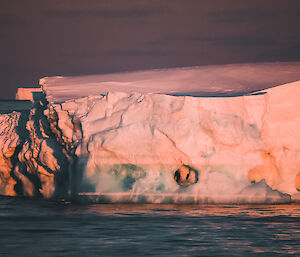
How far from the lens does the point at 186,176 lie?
14.8 meters

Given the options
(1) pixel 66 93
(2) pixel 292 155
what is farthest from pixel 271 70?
(1) pixel 66 93

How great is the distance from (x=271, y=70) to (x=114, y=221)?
25.1 ft

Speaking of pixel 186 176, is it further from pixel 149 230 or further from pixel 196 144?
pixel 149 230

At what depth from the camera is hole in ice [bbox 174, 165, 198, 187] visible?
565 inches

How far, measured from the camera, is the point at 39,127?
16562 millimetres

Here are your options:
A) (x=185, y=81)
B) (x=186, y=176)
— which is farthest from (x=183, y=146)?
(x=185, y=81)

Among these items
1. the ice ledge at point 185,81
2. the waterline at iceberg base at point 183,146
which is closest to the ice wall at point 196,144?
the waterline at iceberg base at point 183,146

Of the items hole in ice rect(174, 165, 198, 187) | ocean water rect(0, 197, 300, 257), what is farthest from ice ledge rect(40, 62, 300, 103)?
ocean water rect(0, 197, 300, 257)

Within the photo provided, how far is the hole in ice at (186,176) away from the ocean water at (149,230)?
0.57 metres

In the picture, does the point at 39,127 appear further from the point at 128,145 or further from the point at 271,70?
the point at 271,70

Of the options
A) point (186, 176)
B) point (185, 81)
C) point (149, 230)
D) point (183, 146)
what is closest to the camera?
point (149, 230)

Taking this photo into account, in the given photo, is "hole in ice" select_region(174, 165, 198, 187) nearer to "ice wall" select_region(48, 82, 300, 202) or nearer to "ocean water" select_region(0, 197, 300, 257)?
"ice wall" select_region(48, 82, 300, 202)

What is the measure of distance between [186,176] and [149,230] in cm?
371

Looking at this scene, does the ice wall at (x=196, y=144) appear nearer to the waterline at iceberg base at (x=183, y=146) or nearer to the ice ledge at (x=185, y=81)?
the waterline at iceberg base at (x=183, y=146)
